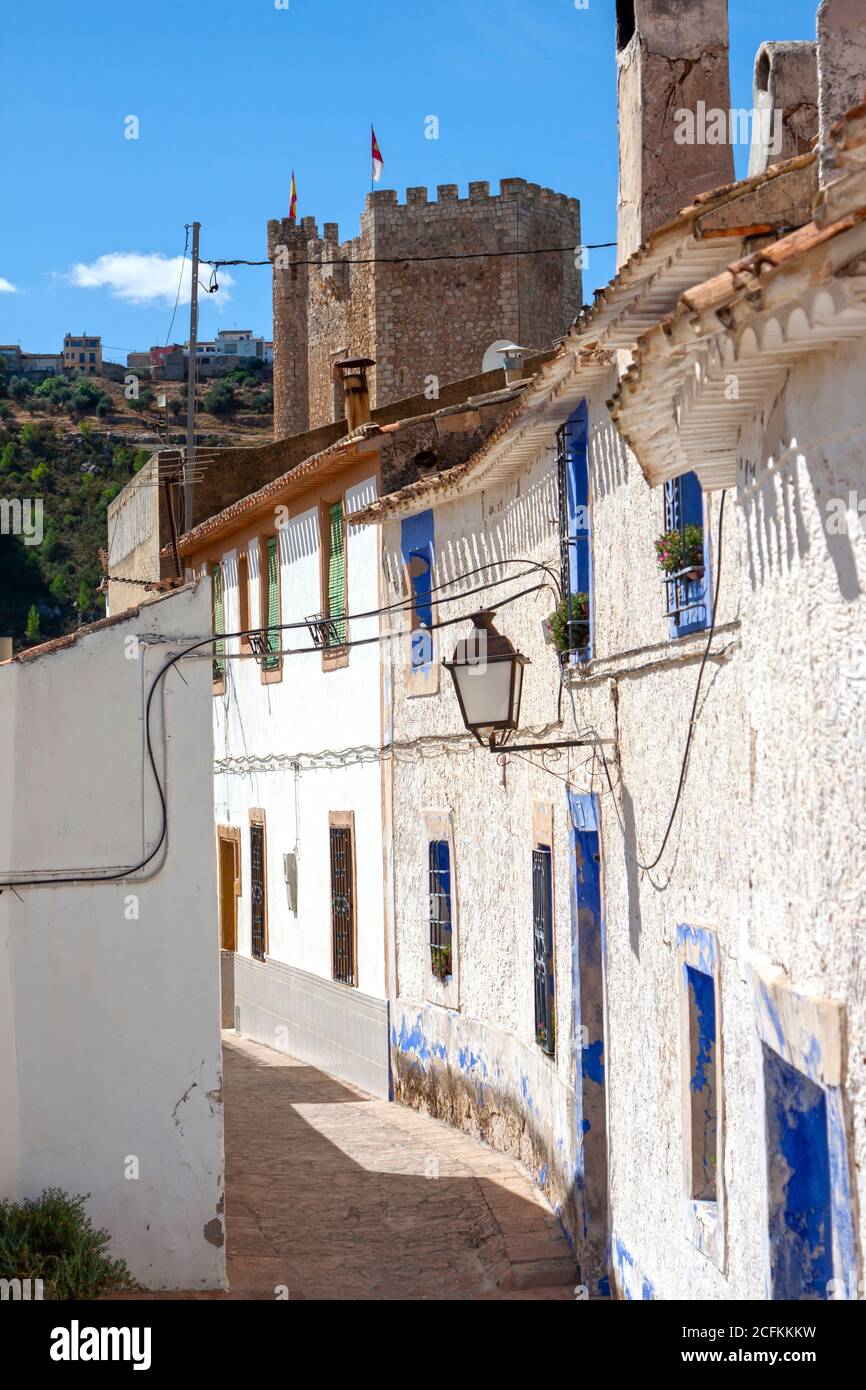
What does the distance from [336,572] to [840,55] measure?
493 inches

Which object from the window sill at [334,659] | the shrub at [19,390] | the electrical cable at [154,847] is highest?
the shrub at [19,390]

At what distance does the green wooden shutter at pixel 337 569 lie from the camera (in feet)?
54.8

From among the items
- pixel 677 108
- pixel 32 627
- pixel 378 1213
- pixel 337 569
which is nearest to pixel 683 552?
pixel 677 108

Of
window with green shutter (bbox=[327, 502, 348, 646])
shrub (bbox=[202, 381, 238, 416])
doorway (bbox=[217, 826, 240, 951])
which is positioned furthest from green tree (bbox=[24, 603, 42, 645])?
window with green shutter (bbox=[327, 502, 348, 646])

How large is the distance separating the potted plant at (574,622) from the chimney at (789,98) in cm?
345

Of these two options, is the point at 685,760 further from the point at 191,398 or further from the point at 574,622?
the point at 191,398

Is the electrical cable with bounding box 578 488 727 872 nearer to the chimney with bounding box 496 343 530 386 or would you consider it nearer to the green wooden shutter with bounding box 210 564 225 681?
the chimney with bounding box 496 343 530 386

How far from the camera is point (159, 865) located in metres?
9.20

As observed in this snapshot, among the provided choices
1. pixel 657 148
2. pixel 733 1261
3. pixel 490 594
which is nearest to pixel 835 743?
pixel 733 1261

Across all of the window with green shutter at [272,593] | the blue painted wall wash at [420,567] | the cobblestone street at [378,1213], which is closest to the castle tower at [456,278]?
the window with green shutter at [272,593]

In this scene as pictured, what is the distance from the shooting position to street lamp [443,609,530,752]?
10.2m

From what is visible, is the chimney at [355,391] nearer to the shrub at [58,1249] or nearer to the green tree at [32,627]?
the shrub at [58,1249]

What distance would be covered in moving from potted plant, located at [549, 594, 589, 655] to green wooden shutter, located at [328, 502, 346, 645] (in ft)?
21.3

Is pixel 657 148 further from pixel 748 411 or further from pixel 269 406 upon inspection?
pixel 269 406
